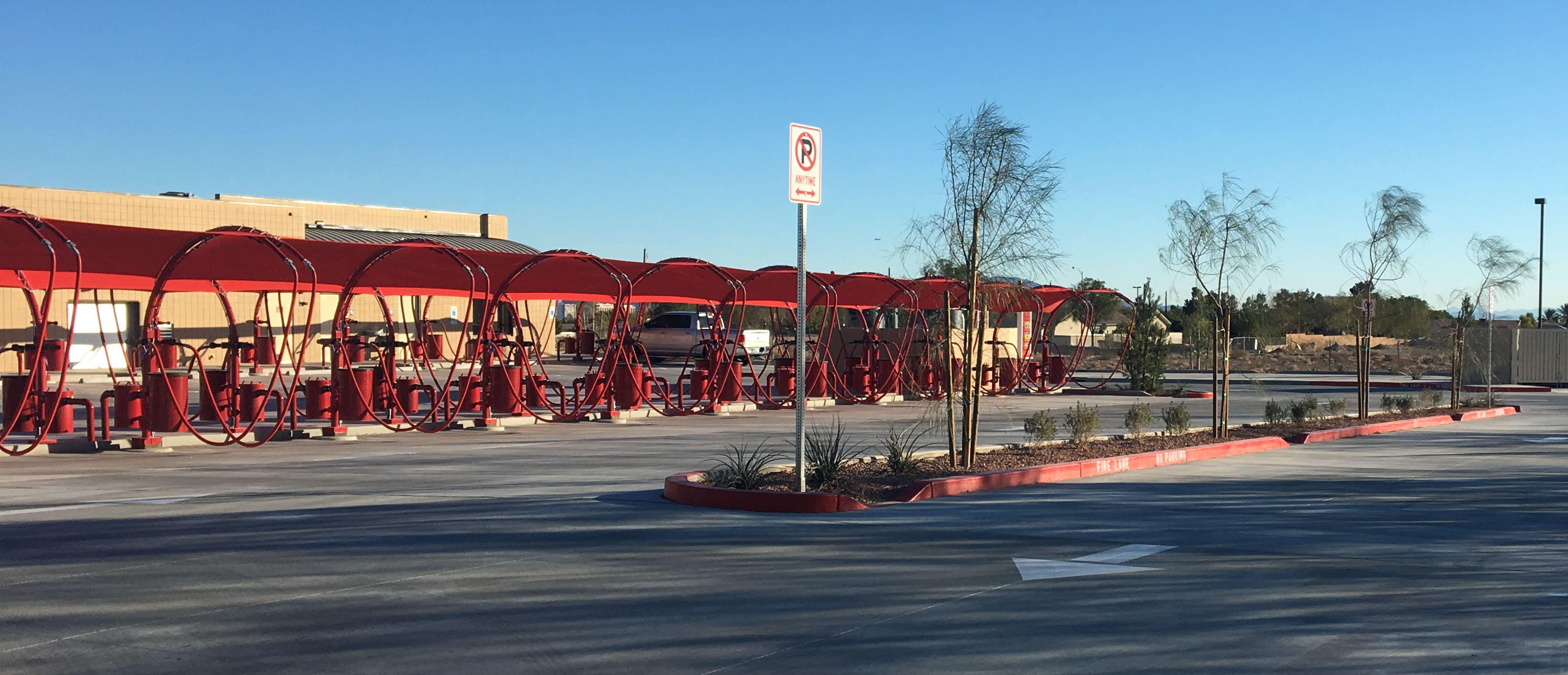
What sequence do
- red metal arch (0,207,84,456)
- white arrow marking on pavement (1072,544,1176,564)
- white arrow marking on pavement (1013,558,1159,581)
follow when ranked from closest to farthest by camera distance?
white arrow marking on pavement (1013,558,1159,581)
white arrow marking on pavement (1072,544,1176,564)
red metal arch (0,207,84,456)

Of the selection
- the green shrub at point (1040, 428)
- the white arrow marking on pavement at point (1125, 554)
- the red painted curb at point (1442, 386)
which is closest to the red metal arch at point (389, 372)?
the green shrub at point (1040, 428)

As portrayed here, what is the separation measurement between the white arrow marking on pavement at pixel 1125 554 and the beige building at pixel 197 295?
2697 cm

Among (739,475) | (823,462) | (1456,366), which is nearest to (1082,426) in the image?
(823,462)

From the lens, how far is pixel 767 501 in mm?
12391

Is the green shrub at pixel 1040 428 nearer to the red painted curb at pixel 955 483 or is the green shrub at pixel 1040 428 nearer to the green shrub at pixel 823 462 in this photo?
the red painted curb at pixel 955 483

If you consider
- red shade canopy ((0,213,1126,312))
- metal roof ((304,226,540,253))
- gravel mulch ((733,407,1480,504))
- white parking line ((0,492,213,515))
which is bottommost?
white parking line ((0,492,213,515))

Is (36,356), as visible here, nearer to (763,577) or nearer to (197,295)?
(763,577)

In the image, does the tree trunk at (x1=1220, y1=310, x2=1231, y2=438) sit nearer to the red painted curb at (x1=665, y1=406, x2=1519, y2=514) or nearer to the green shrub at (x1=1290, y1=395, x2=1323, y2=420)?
the red painted curb at (x1=665, y1=406, x2=1519, y2=514)

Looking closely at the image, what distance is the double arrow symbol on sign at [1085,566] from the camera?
9016 millimetres

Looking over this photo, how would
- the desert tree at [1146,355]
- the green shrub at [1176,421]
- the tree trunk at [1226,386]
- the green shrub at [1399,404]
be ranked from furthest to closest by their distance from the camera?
the desert tree at [1146,355] < the green shrub at [1399,404] < the green shrub at [1176,421] < the tree trunk at [1226,386]

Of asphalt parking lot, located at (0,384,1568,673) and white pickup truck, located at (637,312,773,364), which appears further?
white pickup truck, located at (637,312,773,364)

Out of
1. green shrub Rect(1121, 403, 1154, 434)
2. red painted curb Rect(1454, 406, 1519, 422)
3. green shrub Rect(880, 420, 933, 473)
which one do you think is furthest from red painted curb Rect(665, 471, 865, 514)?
red painted curb Rect(1454, 406, 1519, 422)

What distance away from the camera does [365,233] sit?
Result: 5072 cm

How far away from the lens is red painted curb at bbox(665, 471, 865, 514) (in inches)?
484
